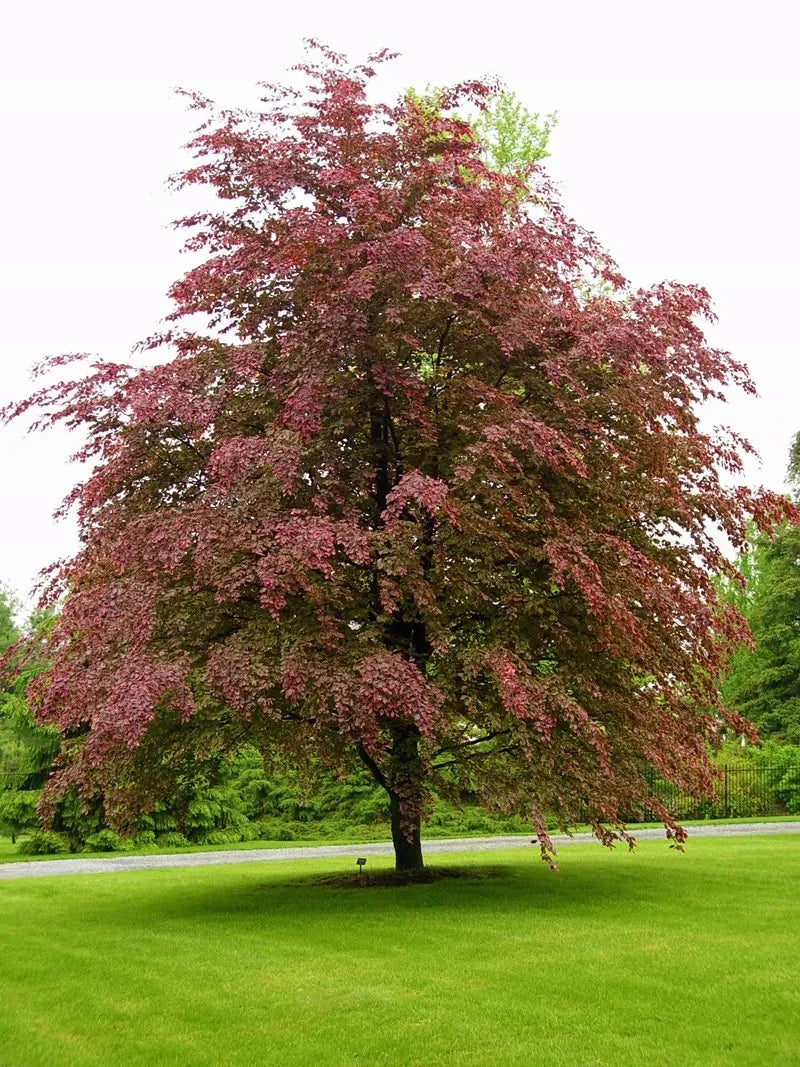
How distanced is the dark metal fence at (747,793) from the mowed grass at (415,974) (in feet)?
44.5

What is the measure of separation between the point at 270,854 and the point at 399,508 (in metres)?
10.9

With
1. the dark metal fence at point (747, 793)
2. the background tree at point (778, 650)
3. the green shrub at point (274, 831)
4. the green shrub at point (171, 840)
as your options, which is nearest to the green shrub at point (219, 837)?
the green shrub at point (171, 840)

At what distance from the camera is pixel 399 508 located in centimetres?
970

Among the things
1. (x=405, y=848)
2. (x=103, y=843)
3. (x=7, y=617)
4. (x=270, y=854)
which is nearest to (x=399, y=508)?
(x=405, y=848)

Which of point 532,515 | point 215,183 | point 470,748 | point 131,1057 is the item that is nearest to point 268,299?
point 215,183

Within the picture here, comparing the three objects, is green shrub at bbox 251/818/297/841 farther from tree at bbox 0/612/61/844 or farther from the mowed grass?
the mowed grass

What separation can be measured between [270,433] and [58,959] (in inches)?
199

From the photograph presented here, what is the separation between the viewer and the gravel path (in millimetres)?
17094

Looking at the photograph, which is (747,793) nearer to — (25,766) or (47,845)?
(47,845)

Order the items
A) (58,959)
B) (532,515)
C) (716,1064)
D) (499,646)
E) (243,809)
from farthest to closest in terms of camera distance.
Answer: (243,809) < (532,515) < (499,646) < (58,959) < (716,1064)

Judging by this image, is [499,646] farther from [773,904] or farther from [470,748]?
[773,904]

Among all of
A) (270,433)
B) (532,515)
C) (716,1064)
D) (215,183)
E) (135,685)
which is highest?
(215,183)

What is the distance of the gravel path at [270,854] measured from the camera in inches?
673

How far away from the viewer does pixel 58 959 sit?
8680mm
